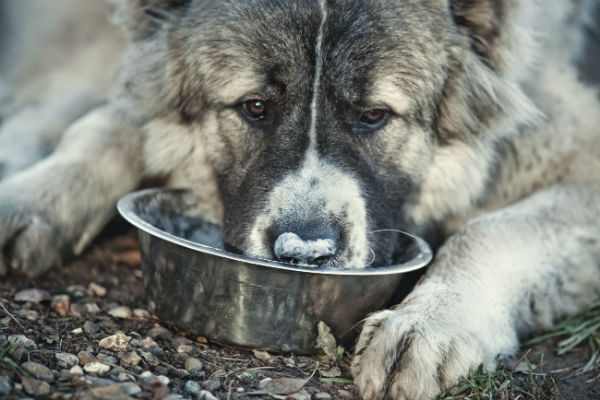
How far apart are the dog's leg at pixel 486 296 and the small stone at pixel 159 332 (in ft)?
1.84

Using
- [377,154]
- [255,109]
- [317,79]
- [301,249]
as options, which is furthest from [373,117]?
[301,249]

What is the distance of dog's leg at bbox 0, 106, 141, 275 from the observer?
7.44 feet

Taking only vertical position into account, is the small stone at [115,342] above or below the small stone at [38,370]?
below

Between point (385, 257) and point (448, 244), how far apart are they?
26cm

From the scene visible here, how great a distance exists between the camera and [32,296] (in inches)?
83.0

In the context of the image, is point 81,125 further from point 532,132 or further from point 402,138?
point 532,132

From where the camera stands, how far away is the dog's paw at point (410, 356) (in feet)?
5.53

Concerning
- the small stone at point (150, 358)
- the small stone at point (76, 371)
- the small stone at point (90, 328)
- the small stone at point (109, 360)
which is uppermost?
the small stone at point (76, 371)

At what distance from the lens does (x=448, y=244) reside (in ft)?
7.41

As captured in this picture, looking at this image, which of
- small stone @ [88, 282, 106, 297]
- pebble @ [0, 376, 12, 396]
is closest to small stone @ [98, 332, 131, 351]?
pebble @ [0, 376, 12, 396]

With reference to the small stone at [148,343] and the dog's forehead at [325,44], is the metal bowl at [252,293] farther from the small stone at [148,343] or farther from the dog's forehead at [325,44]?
the dog's forehead at [325,44]

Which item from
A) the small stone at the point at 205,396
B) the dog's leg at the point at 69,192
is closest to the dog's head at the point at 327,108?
the dog's leg at the point at 69,192

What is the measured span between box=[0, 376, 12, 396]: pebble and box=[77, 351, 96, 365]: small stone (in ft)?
0.74

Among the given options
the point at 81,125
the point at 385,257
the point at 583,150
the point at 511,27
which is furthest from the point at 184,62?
the point at 583,150
